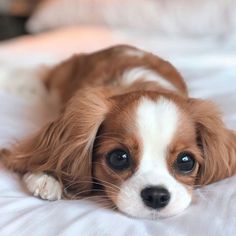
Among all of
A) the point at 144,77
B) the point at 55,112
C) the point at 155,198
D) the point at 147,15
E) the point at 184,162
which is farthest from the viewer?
the point at 147,15

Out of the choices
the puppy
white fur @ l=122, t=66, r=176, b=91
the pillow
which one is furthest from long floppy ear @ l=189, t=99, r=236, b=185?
the pillow

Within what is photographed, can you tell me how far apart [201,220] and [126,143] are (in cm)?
24

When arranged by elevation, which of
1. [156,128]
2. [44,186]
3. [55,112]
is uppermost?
[156,128]

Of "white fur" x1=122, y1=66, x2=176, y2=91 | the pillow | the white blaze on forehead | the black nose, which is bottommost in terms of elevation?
the pillow

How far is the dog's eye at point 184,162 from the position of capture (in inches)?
45.7

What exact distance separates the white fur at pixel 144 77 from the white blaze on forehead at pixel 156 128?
0.37 m

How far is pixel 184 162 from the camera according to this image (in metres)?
1.17

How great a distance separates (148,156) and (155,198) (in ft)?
0.35

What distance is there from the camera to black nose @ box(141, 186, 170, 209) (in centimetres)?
106

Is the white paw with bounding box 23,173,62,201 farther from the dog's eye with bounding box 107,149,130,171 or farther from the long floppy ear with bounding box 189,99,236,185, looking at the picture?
the long floppy ear with bounding box 189,99,236,185

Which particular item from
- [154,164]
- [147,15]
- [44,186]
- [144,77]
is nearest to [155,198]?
[154,164]

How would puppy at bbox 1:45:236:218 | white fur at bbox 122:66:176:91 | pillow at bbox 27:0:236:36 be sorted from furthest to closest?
pillow at bbox 27:0:236:36, white fur at bbox 122:66:176:91, puppy at bbox 1:45:236:218

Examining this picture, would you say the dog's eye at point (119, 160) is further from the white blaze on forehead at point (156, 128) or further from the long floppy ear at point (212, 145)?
the long floppy ear at point (212, 145)

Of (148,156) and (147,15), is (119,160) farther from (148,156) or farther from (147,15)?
(147,15)
